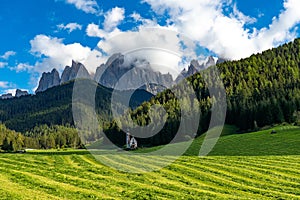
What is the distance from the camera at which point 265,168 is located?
28750 mm

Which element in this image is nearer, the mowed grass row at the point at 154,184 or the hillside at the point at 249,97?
the mowed grass row at the point at 154,184

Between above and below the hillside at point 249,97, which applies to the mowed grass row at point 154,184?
below

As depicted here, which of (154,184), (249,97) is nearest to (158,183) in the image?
(154,184)

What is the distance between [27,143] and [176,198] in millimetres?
160690

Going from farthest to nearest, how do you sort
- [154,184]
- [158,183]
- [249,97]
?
1. [249,97]
2. [158,183]
3. [154,184]

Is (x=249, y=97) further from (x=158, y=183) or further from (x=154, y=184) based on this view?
(x=154, y=184)

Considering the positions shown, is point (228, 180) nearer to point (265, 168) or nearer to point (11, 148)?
point (265, 168)

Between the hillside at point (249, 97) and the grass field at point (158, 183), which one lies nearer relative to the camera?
the grass field at point (158, 183)

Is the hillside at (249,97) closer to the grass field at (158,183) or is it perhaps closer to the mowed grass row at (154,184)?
the grass field at (158,183)

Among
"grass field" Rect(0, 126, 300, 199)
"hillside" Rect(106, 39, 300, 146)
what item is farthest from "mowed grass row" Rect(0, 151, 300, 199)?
"hillside" Rect(106, 39, 300, 146)

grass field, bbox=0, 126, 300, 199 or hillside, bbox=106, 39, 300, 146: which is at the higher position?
hillside, bbox=106, 39, 300, 146

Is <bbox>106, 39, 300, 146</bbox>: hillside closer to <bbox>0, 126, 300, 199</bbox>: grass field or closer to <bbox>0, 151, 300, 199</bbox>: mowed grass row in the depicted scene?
<bbox>0, 126, 300, 199</bbox>: grass field

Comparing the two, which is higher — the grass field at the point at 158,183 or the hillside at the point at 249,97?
the hillside at the point at 249,97

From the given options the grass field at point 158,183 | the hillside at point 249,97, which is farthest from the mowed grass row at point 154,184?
the hillside at point 249,97
